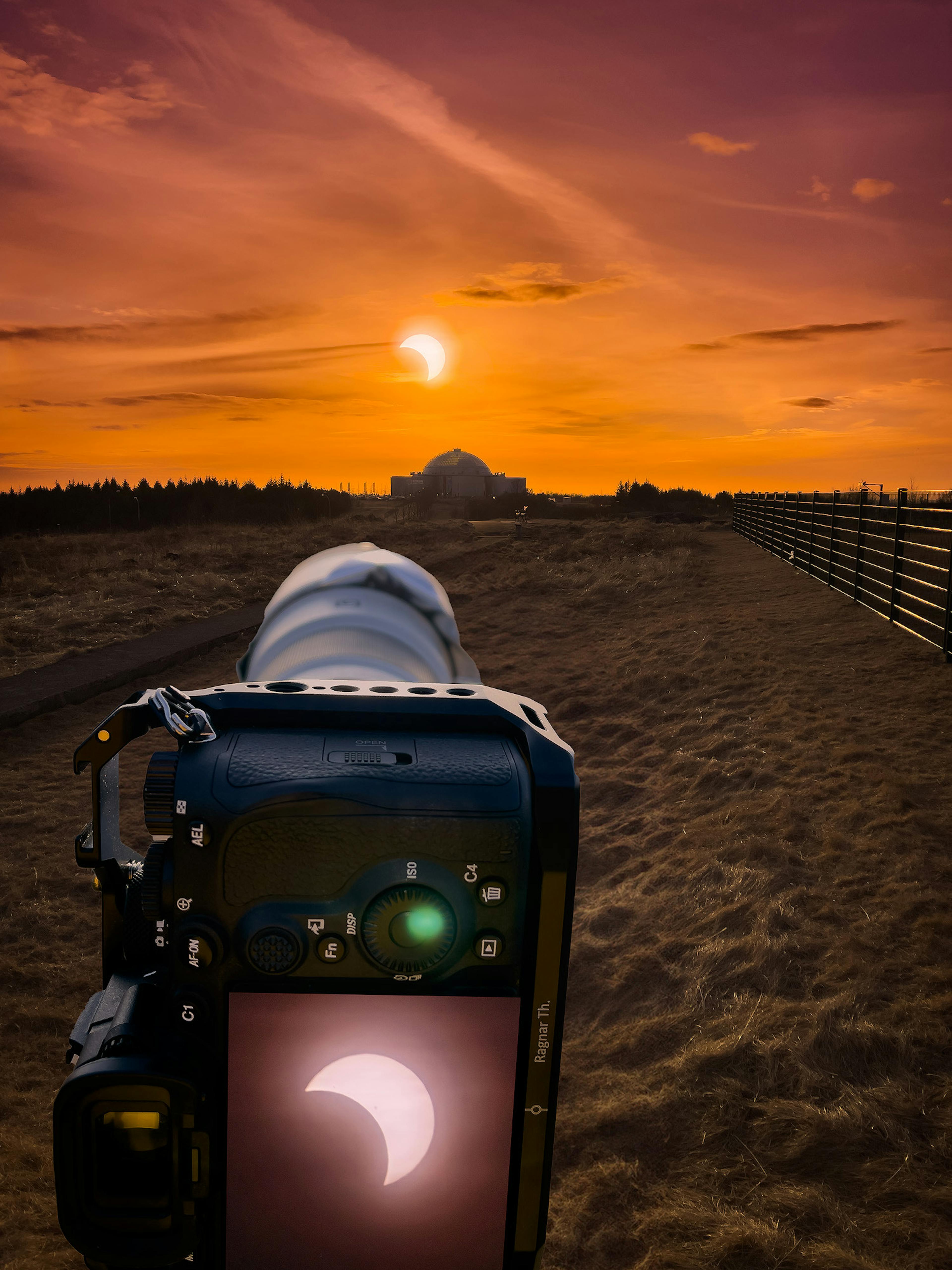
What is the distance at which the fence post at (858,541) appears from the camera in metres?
12.7

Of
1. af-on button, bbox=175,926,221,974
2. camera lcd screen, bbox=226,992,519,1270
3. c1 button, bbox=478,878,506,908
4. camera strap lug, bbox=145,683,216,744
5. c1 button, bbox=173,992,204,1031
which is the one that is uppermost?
camera strap lug, bbox=145,683,216,744

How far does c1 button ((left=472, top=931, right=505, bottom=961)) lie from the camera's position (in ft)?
4.14

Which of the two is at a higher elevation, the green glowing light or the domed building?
the domed building

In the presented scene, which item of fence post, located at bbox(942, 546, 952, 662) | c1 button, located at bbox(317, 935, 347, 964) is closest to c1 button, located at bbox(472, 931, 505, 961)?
c1 button, located at bbox(317, 935, 347, 964)

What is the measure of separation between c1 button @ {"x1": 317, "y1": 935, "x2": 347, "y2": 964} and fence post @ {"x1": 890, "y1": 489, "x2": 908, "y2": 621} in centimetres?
1044

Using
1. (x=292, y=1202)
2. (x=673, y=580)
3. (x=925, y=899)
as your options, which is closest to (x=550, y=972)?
(x=292, y=1202)

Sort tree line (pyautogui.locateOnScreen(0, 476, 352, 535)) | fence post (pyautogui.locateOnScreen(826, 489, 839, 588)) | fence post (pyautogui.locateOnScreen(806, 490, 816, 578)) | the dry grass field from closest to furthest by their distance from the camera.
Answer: the dry grass field < fence post (pyautogui.locateOnScreen(826, 489, 839, 588)) < fence post (pyautogui.locateOnScreen(806, 490, 816, 578)) < tree line (pyautogui.locateOnScreen(0, 476, 352, 535))

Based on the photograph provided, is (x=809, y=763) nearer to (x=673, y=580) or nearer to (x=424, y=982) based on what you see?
(x=424, y=982)

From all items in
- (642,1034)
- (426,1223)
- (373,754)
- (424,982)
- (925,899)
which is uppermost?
(373,754)

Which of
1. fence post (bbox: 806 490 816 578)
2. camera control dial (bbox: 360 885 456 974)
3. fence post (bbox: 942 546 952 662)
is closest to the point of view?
camera control dial (bbox: 360 885 456 974)

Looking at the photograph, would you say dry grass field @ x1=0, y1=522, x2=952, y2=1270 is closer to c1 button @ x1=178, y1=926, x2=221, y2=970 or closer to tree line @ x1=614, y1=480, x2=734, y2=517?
c1 button @ x1=178, y1=926, x2=221, y2=970

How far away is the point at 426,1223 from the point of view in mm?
1295

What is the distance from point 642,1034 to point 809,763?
8.95 ft

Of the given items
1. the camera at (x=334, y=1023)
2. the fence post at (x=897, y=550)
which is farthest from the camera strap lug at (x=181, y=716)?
the fence post at (x=897, y=550)
